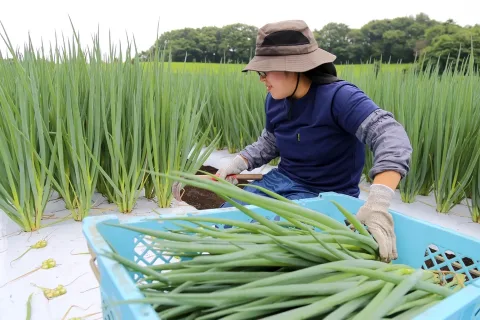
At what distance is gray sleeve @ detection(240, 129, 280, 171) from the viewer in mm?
1590

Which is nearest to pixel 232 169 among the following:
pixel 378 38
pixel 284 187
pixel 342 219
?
pixel 284 187

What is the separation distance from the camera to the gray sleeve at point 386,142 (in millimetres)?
981

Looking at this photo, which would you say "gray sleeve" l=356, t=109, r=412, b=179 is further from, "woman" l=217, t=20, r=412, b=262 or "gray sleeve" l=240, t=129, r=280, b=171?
"gray sleeve" l=240, t=129, r=280, b=171

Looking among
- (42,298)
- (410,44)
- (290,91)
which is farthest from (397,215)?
(410,44)

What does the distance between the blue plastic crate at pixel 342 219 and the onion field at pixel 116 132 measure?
2.16ft

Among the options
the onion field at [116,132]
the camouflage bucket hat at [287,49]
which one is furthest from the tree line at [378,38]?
the camouflage bucket hat at [287,49]

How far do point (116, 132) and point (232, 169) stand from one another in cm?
42

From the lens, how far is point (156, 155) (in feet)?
4.83

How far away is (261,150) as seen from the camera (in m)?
1.62

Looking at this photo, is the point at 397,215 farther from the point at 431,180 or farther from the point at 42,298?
the point at 431,180

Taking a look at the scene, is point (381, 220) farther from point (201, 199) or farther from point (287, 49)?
point (201, 199)

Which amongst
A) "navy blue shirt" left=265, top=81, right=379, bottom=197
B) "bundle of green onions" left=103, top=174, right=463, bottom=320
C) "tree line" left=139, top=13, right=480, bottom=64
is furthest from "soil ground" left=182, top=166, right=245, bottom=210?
"tree line" left=139, top=13, right=480, bottom=64

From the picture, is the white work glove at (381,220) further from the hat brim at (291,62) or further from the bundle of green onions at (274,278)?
the hat brim at (291,62)

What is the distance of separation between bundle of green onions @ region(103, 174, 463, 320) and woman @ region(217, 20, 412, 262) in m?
0.48
